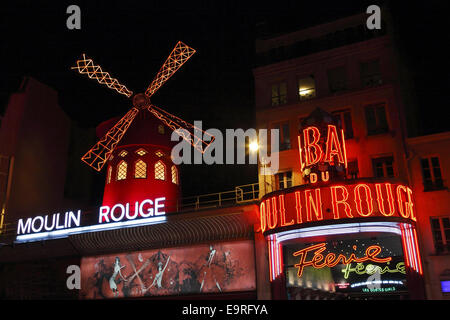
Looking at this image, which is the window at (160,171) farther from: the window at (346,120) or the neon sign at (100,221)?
the window at (346,120)

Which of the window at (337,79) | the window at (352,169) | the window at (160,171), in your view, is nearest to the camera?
the window at (352,169)

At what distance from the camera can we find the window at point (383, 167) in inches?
520

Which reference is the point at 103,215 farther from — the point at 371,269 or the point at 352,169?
the point at 371,269

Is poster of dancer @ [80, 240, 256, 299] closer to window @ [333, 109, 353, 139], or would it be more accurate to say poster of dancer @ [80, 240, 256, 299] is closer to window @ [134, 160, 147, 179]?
window @ [134, 160, 147, 179]

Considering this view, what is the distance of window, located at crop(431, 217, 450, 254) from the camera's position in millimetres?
12291

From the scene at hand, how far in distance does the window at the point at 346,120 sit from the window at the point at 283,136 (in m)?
1.63

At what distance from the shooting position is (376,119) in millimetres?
13883

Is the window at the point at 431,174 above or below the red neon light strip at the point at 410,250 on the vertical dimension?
above

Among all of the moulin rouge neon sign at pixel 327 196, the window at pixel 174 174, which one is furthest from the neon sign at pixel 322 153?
the window at pixel 174 174

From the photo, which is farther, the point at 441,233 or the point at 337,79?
the point at 337,79

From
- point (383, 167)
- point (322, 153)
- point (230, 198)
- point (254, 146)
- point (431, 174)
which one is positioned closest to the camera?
point (322, 153)

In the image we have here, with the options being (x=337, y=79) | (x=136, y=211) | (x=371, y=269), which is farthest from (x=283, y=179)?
(x=136, y=211)

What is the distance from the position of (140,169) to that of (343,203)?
8.98 meters
